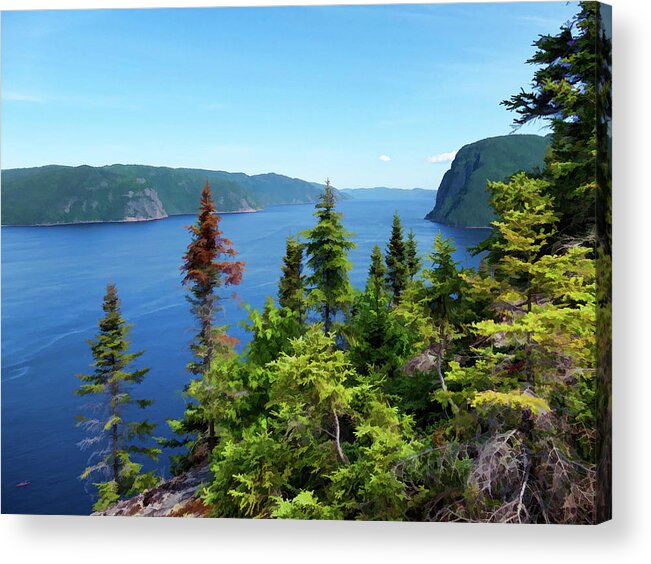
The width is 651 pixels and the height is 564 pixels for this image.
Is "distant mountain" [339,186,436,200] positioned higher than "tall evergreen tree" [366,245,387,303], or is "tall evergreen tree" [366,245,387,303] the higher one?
"distant mountain" [339,186,436,200]

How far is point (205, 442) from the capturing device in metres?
10.2

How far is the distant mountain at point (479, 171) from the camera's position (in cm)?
850

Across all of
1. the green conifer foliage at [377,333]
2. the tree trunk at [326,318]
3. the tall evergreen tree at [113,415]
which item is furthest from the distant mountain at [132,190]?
the tree trunk at [326,318]

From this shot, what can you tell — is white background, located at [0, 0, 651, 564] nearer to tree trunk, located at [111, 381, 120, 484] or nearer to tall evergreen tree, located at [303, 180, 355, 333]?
A: tree trunk, located at [111, 381, 120, 484]

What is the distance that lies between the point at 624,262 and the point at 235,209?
18.3 ft

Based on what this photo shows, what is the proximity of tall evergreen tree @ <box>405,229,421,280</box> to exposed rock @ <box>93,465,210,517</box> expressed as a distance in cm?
466

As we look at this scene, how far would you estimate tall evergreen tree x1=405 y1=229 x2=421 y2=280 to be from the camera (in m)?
9.14

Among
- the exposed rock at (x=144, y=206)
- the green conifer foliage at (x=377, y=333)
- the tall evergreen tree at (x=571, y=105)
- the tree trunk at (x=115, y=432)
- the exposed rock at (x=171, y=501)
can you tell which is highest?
the tall evergreen tree at (x=571, y=105)

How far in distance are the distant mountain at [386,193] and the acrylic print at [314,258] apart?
0.04 m

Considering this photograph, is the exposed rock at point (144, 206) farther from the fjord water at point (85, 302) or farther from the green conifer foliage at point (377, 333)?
the green conifer foliage at point (377, 333)

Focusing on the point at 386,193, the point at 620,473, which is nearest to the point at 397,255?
the point at 386,193

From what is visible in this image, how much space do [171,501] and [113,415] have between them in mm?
2013

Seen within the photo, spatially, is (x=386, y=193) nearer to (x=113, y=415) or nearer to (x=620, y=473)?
(x=620, y=473)

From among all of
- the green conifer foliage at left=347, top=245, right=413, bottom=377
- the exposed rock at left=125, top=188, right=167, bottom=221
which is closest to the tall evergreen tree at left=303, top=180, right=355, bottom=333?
the green conifer foliage at left=347, top=245, right=413, bottom=377
